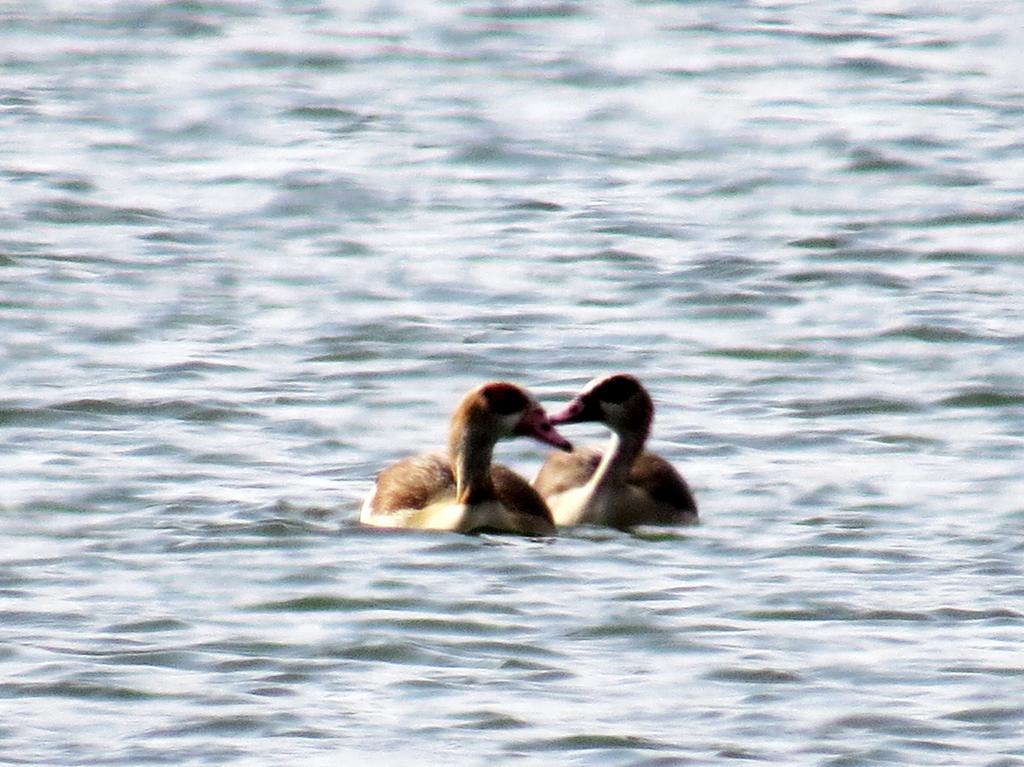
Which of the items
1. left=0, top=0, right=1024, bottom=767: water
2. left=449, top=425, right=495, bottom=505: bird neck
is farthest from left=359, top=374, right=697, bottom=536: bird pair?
left=0, top=0, right=1024, bottom=767: water

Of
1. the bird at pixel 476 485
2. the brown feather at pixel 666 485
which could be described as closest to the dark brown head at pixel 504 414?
the bird at pixel 476 485

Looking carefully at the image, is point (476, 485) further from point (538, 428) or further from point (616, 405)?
point (616, 405)

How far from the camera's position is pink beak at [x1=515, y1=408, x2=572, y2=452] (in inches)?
530

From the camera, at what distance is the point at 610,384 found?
13.8 metres

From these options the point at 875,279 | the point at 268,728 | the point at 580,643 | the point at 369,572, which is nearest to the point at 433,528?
the point at 369,572

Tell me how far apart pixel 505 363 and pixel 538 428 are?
2.60m

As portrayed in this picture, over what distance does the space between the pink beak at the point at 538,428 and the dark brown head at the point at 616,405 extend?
211mm

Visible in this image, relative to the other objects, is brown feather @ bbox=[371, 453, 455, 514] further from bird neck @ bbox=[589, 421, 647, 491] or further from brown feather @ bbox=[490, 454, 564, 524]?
bird neck @ bbox=[589, 421, 647, 491]

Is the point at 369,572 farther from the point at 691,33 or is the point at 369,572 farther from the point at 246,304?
the point at 691,33

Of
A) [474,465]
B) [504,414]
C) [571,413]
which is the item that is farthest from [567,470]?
[474,465]

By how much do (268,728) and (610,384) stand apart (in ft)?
14.0

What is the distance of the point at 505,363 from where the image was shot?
16078mm

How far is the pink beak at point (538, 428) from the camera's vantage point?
1345 cm

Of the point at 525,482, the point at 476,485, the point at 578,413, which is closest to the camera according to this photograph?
the point at 476,485
